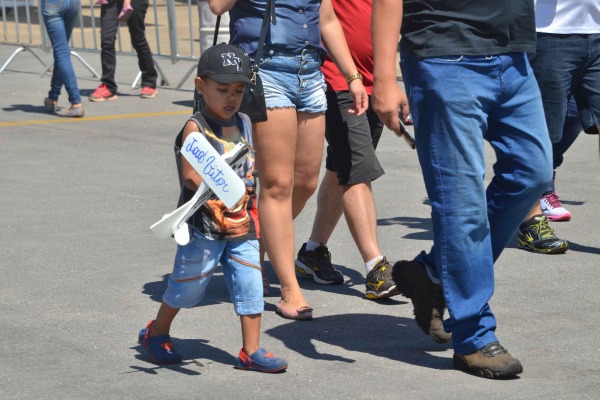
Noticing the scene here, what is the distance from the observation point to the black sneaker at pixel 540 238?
657 cm

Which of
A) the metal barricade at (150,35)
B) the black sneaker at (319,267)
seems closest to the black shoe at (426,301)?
the black sneaker at (319,267)

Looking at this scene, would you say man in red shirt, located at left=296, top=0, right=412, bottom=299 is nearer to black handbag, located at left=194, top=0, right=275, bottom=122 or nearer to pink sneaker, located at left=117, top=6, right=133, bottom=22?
black handbag, located at left=194, top=0, right=275, bottom=122

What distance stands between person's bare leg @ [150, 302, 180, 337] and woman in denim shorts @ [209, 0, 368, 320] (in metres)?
0.75

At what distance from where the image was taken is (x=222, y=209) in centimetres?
459

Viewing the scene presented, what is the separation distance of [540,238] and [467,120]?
2261mm

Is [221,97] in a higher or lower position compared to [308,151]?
higher

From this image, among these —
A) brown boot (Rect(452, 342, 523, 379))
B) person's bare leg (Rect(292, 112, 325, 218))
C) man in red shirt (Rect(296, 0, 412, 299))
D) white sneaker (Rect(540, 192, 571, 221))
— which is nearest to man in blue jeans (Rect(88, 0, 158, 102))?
→ white sneaker (Rect(540, 192, 571, 221))

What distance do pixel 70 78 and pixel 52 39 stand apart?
0.39 metres

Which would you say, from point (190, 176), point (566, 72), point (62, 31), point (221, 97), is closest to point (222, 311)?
point (190, 176)

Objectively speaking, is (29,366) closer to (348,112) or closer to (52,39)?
(348,112)

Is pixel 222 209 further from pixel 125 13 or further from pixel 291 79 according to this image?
pixel 125 13

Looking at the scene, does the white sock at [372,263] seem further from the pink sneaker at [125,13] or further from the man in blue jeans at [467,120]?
the pink sneaker at [125,13]

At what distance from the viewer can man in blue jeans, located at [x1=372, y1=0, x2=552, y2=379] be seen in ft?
14.7

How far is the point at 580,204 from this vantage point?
7891 mm
